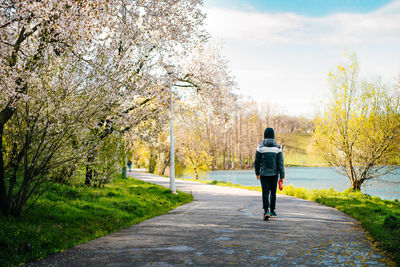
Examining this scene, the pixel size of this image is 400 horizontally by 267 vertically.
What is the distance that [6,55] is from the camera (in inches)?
267

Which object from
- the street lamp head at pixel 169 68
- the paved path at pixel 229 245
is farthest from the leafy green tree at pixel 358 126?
the paved path at pixel 229 245

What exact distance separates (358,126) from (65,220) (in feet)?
50.1

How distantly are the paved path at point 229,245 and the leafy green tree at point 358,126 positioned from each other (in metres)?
10.3

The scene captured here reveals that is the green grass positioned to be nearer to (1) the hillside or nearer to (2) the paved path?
(2) the paved path

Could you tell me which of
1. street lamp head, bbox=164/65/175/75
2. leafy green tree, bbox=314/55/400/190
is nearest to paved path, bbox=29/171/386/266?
street lamp head, bbox=164/65/175/75

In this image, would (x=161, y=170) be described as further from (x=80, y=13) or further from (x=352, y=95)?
(x=80, y=13)

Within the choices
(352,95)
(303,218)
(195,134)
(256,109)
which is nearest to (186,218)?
(303,218)

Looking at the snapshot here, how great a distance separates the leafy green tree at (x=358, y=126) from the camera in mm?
17484

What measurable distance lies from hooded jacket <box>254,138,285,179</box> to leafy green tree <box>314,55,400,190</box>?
10429mm

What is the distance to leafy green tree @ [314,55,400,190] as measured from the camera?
17.5 m

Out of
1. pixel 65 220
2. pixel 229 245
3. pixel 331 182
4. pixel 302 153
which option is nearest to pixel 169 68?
pixel 65 220

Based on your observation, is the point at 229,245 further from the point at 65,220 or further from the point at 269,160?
the point at 65,220

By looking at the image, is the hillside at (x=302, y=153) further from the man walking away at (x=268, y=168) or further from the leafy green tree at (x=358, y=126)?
the man walking away at (x=268, y=168)

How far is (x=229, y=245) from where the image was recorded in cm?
597
